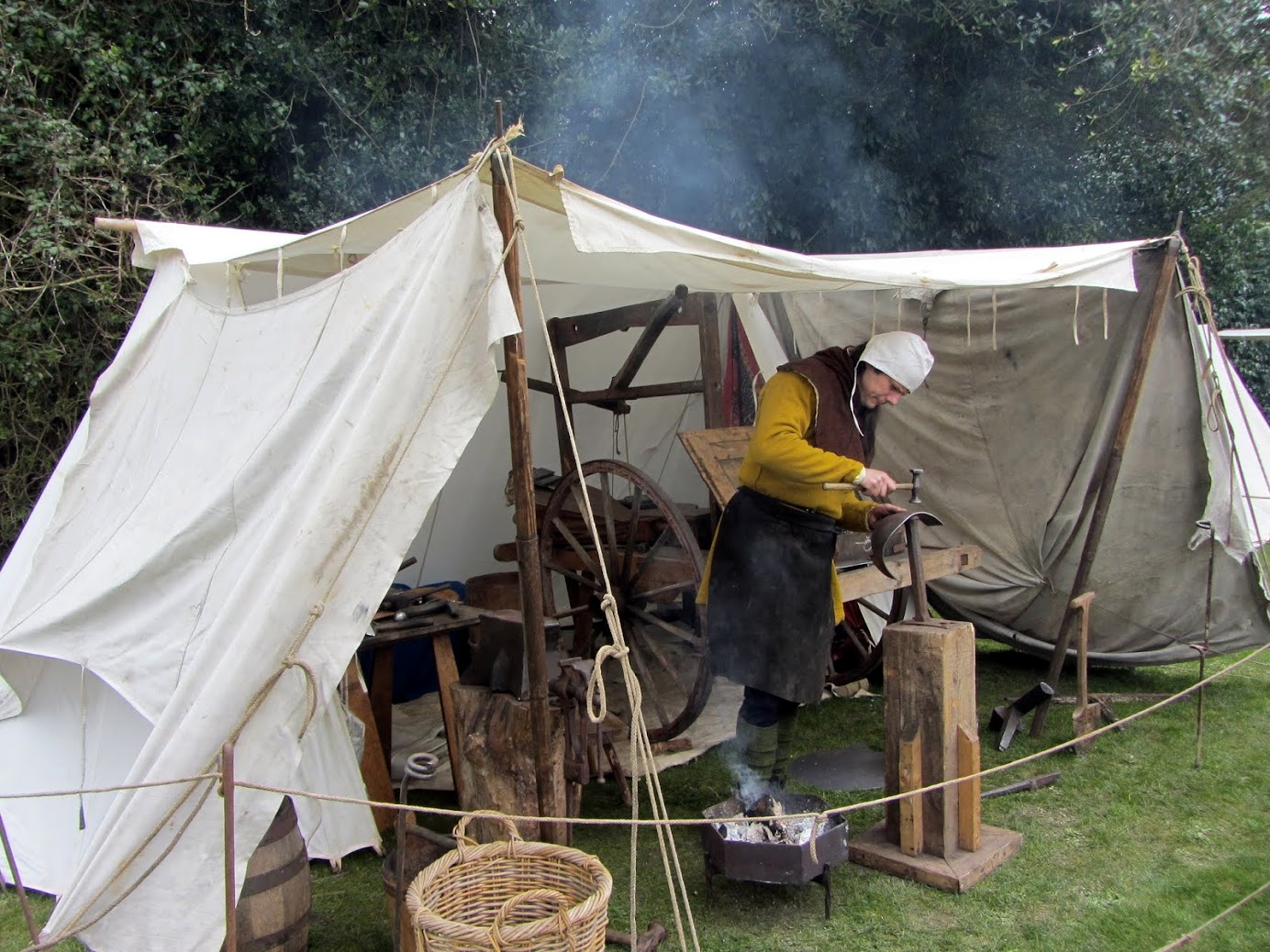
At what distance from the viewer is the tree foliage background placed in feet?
16.6

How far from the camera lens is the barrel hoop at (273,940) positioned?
251 cm

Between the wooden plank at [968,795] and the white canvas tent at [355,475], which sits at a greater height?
the white canvas tent at [355,475]

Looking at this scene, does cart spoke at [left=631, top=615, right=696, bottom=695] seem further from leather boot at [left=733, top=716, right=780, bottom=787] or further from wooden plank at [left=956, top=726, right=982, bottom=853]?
wooden plank at [left=956, top=726, right=982, bottom=853]

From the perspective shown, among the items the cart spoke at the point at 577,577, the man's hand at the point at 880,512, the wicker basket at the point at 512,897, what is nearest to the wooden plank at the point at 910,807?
the man's hand at the point at 880,512

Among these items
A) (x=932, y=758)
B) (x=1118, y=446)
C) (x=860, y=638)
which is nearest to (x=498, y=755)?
(x=932, y=758)

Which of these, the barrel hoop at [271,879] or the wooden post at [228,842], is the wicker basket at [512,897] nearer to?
the wooden post at [228,842]

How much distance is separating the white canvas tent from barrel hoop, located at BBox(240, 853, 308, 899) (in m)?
0.24

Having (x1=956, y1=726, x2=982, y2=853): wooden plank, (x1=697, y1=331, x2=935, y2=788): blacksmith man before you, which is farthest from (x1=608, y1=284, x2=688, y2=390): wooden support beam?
(x1=956, y1=726, x2=982, y2=853): wooden plank

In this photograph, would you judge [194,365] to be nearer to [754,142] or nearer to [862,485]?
[862,485]

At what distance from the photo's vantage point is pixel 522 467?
2.47m

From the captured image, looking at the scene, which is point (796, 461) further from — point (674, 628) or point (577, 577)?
point (577, 577)

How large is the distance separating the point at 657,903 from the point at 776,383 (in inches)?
65.7

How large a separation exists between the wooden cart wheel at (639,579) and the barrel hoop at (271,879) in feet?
5.22

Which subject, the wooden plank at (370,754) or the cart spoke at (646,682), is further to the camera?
the cart spoke at (646,682)
